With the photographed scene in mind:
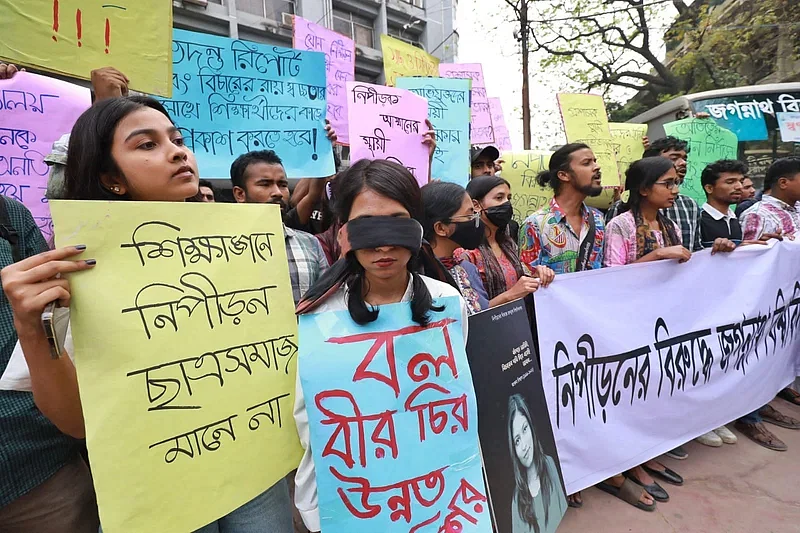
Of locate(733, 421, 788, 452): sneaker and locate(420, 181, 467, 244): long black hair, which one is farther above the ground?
locate(420, 181, 467, 244): long black hair

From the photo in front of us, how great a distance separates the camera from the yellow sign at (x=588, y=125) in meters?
4.78

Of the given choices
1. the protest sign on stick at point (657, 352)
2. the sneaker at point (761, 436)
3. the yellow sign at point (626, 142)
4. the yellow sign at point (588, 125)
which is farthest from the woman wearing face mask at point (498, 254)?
the yellow sign at point (626, 142)

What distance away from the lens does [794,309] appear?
3539 millimetres

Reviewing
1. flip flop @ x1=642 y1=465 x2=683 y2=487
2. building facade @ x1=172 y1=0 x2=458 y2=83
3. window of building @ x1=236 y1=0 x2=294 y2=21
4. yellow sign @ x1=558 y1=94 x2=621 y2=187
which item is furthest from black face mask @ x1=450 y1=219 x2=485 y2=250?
window of building @ x1=236 y1=0 x2=294 y2=21

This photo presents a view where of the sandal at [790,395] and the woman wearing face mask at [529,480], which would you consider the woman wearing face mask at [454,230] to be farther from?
the sandal at [790,395]

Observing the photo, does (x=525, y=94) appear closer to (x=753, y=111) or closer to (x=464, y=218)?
(x=753, y=111)

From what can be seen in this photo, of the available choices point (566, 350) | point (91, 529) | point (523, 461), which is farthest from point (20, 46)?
point (566, 350)

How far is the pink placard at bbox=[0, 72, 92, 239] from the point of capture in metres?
2.06

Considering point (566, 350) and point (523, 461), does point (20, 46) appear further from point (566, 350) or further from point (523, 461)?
point (566, 350)

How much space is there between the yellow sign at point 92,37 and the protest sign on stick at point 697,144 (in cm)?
556

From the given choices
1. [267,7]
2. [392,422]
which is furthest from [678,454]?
[267,7]

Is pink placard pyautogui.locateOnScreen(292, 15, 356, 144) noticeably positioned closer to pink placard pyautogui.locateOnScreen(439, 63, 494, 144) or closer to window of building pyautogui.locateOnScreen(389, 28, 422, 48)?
pink placard pyautogui.locateOnScreen(439, 63, 494, 144)

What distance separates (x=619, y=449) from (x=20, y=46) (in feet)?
11.9

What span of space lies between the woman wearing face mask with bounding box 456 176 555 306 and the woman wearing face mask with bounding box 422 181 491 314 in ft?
0.33
